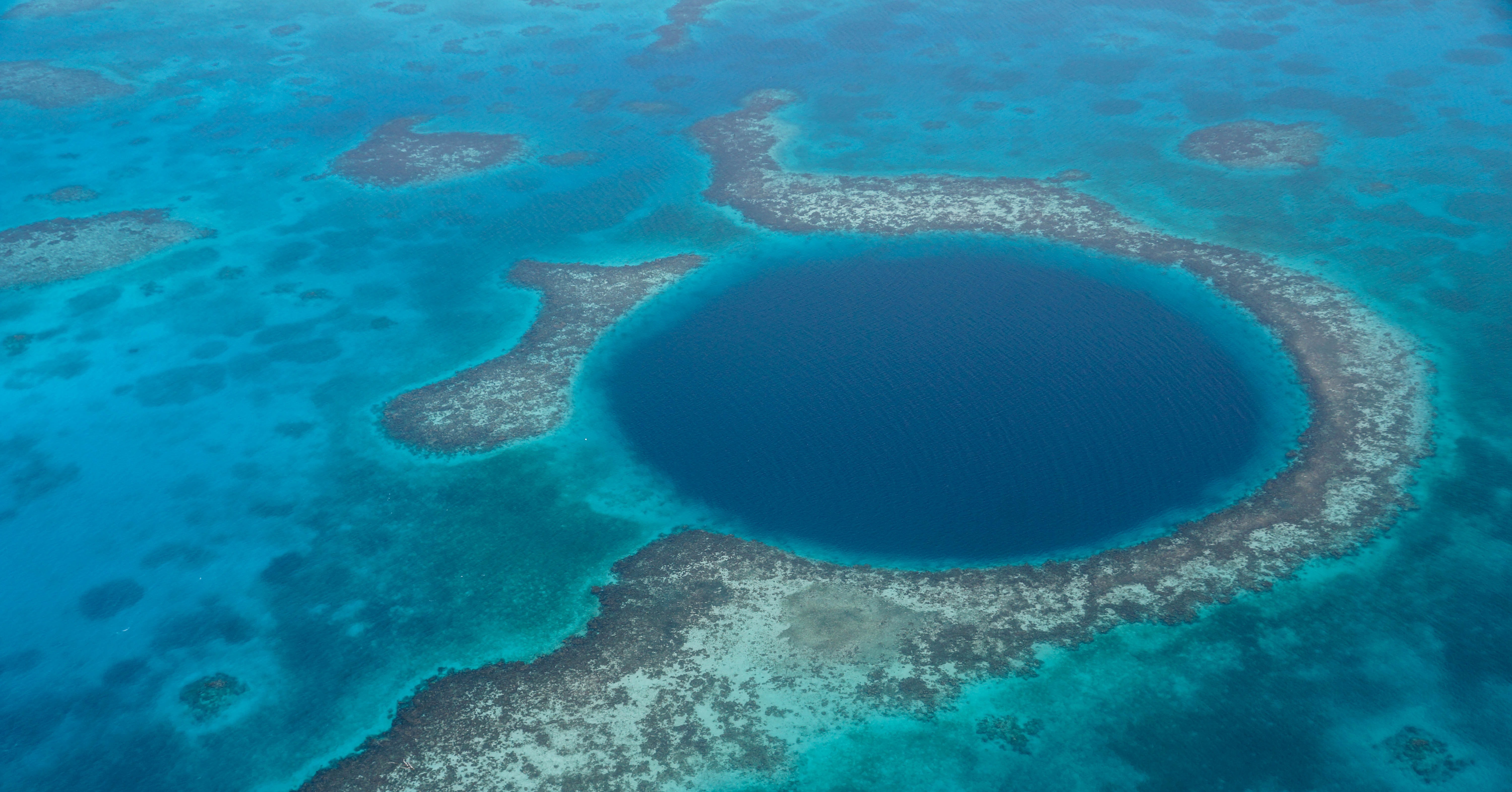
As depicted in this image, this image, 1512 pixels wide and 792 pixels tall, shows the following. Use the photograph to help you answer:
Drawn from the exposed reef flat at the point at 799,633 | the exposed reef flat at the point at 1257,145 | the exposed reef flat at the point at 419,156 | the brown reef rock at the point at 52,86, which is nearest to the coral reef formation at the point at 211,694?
the exposed reef flat at the point at 799,633

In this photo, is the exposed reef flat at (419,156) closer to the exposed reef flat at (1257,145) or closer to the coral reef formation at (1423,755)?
the exposed reef flat at (1257,145)

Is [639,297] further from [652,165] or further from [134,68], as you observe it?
[134,68]

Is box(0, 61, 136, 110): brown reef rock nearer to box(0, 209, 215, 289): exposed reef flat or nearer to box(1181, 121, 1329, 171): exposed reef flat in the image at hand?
box(0, 209, 215, 289): exposed reef flat

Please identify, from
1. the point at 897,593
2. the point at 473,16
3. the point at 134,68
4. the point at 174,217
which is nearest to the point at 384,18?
the point at 473,16

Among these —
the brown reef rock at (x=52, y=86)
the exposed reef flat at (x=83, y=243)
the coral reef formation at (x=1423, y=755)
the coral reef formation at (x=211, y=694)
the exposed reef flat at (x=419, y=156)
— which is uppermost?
the brown reef rock at (x=52, y=86)

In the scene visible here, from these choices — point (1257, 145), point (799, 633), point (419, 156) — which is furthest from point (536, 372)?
point (1257, 145)

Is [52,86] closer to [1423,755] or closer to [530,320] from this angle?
[530,320]
